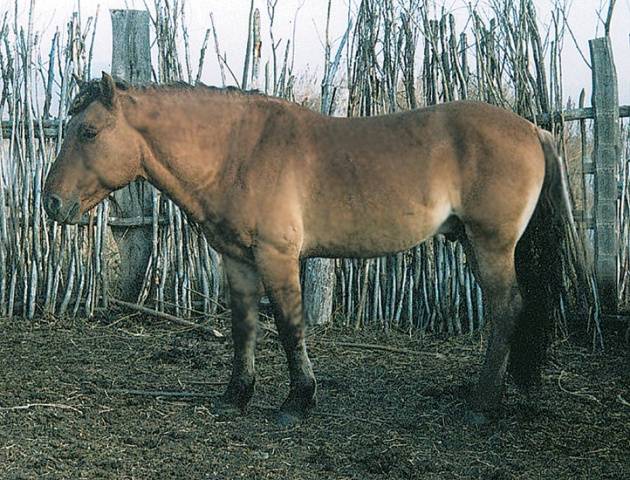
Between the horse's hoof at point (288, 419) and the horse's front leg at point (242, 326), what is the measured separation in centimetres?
24

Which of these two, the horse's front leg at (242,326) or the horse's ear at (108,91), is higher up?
the horse's ear at (108,91)

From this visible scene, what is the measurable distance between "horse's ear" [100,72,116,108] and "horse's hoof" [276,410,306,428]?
1591mm

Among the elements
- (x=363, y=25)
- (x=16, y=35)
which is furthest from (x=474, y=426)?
(x=16, y=35)

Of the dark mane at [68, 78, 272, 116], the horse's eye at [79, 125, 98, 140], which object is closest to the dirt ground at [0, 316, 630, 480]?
the horse's eye at [79, 125, 98, 140]

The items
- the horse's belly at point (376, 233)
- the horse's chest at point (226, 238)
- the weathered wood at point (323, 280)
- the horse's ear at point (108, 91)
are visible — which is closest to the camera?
the horse's ear at point (108, 91)

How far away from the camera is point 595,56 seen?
520 cm

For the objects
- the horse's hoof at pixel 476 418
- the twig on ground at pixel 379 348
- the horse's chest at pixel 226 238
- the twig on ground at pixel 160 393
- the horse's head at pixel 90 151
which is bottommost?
the horse's hoof at pixel 476 418

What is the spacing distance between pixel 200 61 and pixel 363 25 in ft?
4.02

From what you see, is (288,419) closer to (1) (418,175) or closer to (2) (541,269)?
(1) (418,175)

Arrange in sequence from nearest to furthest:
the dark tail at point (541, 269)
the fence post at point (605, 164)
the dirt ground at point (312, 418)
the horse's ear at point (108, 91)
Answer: the dirt ground at point (312, 418), the horse's ear at point (108, 91), the dark tail at point (541, 269), the fence post at point (605, 164)

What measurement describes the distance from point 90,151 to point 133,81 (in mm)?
2576

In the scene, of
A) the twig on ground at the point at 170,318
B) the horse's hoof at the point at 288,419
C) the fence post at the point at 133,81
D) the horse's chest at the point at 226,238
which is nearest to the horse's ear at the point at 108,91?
the horse's chest at the point at 226,238

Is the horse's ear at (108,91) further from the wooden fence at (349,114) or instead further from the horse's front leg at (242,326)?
the wooden fence at (349,114)

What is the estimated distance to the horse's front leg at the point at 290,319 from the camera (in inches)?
137
